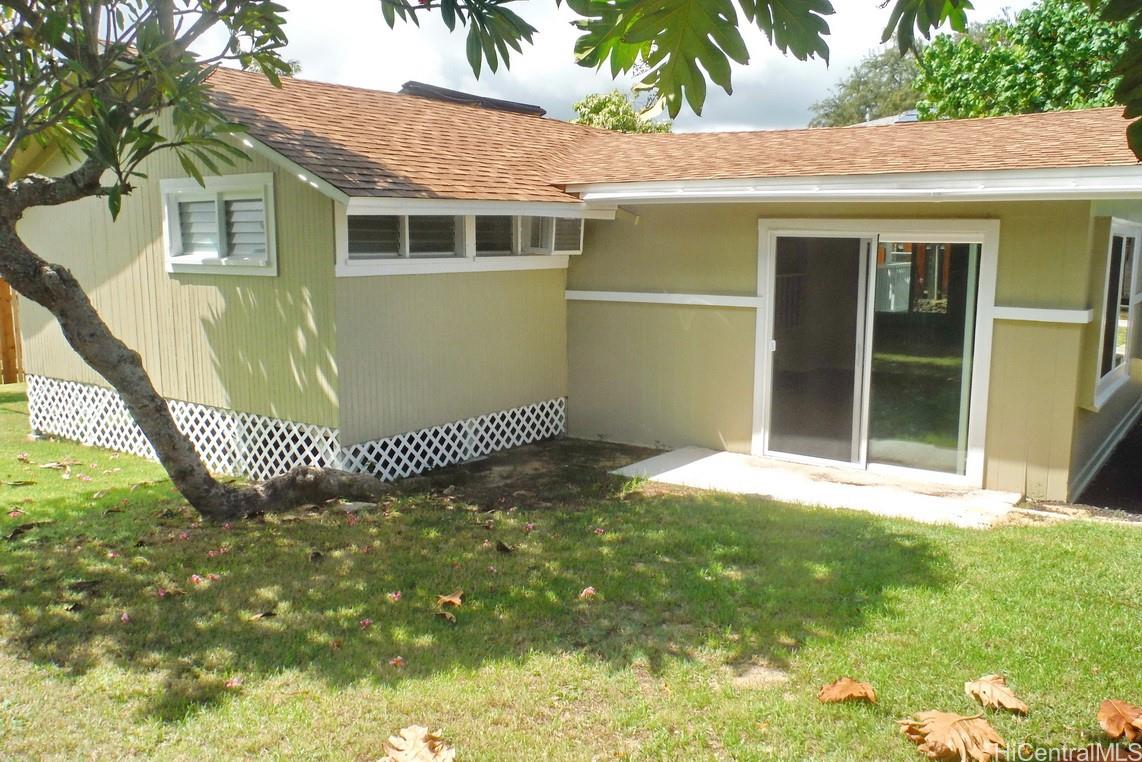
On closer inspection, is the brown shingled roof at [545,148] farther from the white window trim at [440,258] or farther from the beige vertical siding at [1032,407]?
the beige vertical siding at [1032,407]

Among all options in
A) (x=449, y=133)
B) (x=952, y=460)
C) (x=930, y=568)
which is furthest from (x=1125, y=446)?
(x=449, y=133)

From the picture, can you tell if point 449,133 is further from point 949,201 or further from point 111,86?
point 949,201

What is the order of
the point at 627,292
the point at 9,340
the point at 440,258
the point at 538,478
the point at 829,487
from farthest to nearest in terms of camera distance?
1. the point at 9,340
2. the point at 627,292
3. the point at 440,258
4. the point at 538,478
5. the point at 829,487

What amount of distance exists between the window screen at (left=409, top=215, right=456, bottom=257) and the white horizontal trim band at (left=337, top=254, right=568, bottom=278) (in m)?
0.15

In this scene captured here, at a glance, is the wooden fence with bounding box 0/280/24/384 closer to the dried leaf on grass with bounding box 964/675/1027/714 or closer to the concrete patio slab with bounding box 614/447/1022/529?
the concrete patio slab with bounding box 614/447/1022/529

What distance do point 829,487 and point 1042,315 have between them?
236 centimetres

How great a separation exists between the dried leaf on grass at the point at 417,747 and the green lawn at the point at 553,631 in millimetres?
88

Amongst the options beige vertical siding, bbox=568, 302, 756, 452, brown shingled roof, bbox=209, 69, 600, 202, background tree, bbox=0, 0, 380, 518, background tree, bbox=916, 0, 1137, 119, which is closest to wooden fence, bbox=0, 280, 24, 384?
brown shingled roof, bbox=209, 69, 600, 202

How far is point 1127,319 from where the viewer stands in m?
11.0

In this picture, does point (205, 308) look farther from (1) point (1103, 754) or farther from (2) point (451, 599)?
(1) point (1103, 754)

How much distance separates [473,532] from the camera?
24.3 feet

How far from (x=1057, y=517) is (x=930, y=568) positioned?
7.68 feet

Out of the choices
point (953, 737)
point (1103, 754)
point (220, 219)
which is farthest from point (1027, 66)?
point (953, 737)

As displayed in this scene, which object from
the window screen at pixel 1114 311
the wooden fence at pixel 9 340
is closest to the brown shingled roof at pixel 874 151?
the window screen at pixel 1114 311
